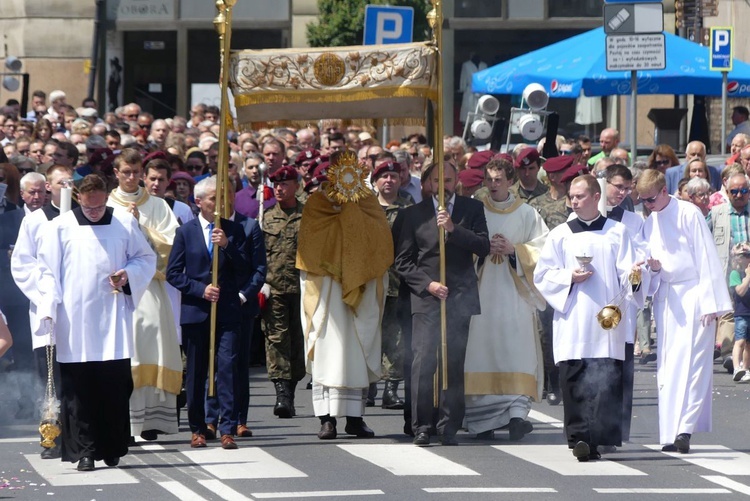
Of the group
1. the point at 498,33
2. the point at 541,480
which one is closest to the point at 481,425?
the point at 541,480

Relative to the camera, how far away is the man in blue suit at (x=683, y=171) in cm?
1780

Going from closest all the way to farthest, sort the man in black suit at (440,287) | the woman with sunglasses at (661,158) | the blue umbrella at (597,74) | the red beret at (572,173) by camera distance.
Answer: the man in black suit at (440,287), the red beret at (572,173), the woman with sunglasses at (661,158), the blue umbrella at (597,74)

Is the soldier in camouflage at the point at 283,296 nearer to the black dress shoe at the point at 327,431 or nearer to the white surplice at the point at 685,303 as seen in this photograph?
the black dress shoe at the point at 327,431

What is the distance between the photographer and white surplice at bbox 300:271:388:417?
12492mm

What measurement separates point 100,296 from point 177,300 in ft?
6.22

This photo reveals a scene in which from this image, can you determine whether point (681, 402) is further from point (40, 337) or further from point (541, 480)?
point (40, 337)

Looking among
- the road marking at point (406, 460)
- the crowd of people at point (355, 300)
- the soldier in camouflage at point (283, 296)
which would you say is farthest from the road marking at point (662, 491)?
the soldier in camouflage at point (283, 296)

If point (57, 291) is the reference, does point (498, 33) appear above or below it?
above

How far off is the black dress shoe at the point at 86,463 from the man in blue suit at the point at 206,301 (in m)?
1.08

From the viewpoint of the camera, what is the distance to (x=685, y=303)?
12.1m

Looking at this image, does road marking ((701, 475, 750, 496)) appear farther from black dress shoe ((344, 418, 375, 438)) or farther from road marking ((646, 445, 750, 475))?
black dress shoe ((344, 418, 375, 438))

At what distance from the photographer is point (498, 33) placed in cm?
3153

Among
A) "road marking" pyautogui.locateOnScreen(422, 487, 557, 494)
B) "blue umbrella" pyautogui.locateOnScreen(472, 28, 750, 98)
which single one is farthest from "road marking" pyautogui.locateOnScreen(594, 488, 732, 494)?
"blue umbrella" pyautogui.locateOnScreen(472, 28, 750, 98)

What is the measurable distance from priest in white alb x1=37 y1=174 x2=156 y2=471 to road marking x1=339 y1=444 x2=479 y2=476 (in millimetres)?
1575
